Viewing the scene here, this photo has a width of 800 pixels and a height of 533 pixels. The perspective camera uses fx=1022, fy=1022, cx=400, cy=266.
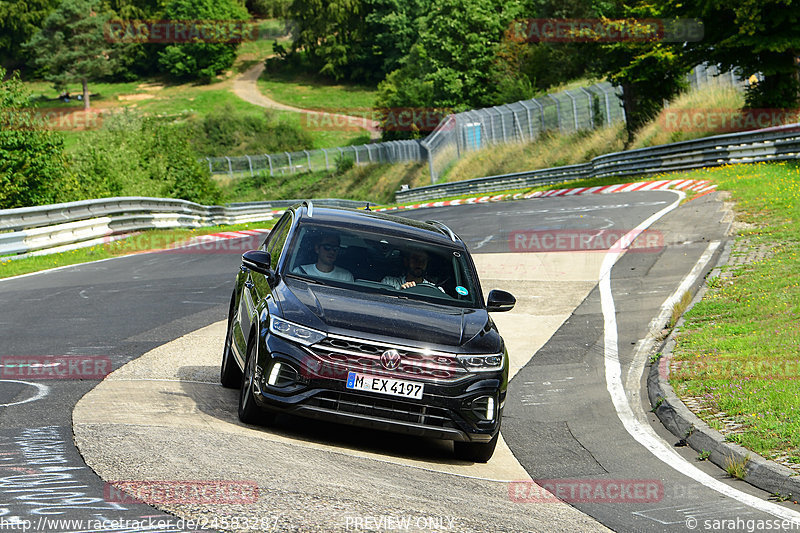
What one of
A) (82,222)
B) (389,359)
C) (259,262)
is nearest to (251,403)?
(389,359)

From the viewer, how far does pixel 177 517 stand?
5250mm

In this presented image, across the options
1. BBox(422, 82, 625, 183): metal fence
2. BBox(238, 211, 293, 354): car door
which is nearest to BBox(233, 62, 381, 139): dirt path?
BBox(422, 82, 625, 183): metal fence

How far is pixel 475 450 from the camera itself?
787cm

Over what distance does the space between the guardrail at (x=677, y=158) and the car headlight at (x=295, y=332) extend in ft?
83.4

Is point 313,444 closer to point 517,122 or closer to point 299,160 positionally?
point 517,122

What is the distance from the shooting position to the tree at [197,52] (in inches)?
5364

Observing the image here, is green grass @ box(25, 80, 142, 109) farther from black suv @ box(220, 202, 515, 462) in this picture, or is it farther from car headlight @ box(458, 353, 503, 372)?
car headlight @ box(458, 353, 503, 372)

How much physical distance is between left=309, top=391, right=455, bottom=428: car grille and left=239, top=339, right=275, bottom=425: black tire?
55 centimetres

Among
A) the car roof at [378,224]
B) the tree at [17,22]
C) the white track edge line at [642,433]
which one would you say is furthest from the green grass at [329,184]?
the tree at [17,22]

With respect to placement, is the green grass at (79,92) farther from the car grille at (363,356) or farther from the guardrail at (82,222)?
the car grille at (363,356)

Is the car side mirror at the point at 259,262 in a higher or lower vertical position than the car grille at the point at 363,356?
higher

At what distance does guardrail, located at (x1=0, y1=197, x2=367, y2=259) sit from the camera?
21219 millimetres

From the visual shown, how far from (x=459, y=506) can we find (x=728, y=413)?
142 inches

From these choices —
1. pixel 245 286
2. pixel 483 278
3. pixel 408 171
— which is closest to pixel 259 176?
pixel 408 171
